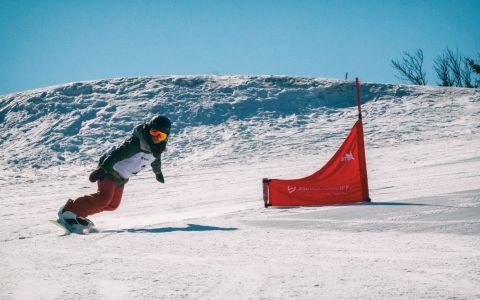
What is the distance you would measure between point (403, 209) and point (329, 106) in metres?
11.9

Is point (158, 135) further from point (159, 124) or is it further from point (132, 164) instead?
point (132, 164)

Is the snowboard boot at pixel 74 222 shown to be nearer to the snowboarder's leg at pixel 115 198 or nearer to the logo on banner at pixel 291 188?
the snowboarder's leg at pixel 115 198

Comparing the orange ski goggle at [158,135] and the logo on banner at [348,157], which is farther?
the logo on banner at [348,157]

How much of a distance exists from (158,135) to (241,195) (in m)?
2.57

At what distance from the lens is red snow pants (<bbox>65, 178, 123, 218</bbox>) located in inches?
178

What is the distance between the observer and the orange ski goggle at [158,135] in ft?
15.1

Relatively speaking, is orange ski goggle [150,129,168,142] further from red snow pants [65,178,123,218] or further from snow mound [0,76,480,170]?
snow mound [0,76,480,170]

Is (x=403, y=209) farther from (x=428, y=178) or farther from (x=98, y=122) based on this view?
(x=98, y=122)

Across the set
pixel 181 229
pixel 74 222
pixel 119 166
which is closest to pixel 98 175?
pixel 119 166

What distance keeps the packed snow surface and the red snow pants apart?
31cm

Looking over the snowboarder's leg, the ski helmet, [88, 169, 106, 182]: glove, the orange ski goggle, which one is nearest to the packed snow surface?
the snowboarder's leg

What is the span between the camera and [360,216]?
4.14 meters

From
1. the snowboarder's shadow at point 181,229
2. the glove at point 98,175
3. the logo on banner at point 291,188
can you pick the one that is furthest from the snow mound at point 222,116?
the snowboarder's shadow at point 181,229

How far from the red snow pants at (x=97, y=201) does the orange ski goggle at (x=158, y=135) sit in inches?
27.1
